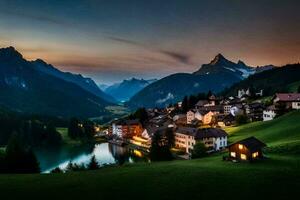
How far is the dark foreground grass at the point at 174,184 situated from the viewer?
36.8 metres

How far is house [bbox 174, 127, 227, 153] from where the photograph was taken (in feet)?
338

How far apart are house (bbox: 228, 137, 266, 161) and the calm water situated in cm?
5202

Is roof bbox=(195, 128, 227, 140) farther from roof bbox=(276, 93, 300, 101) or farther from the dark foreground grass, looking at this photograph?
the dark foreground grass

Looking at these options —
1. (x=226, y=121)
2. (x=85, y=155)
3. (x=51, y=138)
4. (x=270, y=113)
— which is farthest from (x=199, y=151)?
(x=51, y=138)

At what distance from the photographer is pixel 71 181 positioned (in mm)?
44500

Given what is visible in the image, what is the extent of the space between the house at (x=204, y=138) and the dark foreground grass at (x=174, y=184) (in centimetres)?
5122

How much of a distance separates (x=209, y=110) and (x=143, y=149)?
43099 mm

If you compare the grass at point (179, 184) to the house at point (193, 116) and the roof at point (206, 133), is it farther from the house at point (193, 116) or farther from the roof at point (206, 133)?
the house at point (193, 116)

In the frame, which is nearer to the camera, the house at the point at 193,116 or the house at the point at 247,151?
the house at the point at 247,151

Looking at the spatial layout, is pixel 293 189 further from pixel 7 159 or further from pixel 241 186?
pixel 7 159

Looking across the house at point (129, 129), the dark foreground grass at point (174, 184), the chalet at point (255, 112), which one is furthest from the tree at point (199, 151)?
the house at point (129, 129)

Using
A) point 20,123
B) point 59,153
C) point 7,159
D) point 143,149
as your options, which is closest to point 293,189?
point 7,159

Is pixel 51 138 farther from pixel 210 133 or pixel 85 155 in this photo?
pixel 210 133

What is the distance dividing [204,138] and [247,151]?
48797 millimetres
